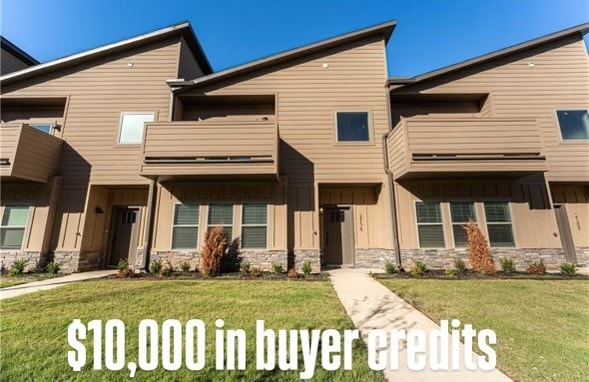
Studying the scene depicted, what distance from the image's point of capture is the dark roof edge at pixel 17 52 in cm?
1101

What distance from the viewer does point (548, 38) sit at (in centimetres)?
956

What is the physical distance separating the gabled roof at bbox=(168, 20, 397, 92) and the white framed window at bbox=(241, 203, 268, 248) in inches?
187

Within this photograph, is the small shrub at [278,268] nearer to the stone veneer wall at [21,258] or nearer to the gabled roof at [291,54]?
the gabled roof at [291,54]

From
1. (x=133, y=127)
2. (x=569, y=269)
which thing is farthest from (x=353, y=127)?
(x=133, y=127)

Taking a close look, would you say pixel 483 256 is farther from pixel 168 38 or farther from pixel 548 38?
pixel 168 38

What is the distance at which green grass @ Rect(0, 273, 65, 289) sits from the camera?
22.1ft

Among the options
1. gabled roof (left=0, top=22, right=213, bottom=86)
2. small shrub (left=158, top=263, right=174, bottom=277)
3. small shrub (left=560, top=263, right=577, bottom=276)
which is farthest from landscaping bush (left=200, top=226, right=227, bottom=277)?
small shrub (left=560, top=263, right=577, bottom=276)

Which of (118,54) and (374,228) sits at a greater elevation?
(118,54)

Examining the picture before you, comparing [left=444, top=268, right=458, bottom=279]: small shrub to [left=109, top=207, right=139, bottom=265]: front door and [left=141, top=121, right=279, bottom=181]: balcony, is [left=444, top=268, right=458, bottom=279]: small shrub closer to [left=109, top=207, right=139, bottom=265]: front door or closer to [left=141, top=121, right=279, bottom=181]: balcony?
[left=141, top=121, right=279, bottom=181]: balcony

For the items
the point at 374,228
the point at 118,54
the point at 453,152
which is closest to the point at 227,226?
the point at 374,228

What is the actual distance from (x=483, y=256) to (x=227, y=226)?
7.58m

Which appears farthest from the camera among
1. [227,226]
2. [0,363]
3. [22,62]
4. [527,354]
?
[22,62]

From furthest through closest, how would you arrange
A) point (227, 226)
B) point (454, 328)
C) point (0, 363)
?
point (227, 226) < point (454, 328) < point (0, 363)

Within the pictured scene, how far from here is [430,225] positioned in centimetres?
826
